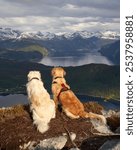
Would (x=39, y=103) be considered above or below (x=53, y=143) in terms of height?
above

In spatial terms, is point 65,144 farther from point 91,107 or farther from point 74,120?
point 91,107

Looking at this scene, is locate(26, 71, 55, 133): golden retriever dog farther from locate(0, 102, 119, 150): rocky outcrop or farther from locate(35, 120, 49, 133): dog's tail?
locate(0, 102, 119, 150): rocky outcrop

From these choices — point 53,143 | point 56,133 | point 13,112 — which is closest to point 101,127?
point 56,133

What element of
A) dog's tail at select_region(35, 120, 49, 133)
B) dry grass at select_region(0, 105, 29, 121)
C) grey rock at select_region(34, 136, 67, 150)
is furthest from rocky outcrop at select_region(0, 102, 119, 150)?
dry grass at select_region(0, 105, 29, 121)

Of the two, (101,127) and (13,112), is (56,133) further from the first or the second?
(13,112)

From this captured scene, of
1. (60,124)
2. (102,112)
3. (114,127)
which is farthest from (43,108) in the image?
(102,112)

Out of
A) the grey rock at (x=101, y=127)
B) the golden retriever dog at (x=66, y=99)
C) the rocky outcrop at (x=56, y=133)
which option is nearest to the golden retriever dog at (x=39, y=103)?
the rocky outcrop at (x=56, y=133)

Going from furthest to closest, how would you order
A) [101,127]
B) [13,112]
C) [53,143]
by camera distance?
[13,112]
[101,127]
[53,143]
